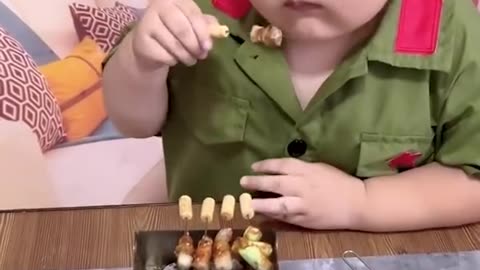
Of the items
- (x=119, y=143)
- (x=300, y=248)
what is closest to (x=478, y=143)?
(x=300, y=248)

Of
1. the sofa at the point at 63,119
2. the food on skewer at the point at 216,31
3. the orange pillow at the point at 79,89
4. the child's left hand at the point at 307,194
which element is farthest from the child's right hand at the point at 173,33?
the orange pillow at the point at 79,89

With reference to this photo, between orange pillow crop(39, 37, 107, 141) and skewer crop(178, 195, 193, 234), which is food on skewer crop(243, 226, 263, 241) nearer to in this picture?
skewer crop(178, 195, 193, 234)

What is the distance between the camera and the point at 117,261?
60 centimetres

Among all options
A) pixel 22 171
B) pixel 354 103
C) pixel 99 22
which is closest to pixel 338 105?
pixel 354 103

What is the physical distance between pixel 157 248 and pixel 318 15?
0.19 metres

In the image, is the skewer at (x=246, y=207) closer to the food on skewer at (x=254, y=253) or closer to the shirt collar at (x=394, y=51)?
the food on skewer at (x=254, y=253)

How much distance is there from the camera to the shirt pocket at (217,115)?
2.34 ft

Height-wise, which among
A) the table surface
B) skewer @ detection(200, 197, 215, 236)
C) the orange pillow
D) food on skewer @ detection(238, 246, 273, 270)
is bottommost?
the orange pillow

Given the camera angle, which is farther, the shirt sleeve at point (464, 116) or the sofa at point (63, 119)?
the sofa at point (63, 119)

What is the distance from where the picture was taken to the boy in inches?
25.3

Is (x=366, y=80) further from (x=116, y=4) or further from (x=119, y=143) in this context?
(x=116, y=4)

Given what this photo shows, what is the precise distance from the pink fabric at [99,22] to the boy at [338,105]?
0.36 m

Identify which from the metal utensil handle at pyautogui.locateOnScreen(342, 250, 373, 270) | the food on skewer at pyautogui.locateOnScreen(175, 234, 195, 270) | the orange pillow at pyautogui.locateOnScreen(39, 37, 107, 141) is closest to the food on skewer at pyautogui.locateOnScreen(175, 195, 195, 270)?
the food on skewer at pyautogui.locateOnScreen(175, 234, 195, 270)

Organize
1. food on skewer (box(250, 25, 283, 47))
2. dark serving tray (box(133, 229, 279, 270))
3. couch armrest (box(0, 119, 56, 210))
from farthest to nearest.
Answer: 1. couch armrest (box(0, 119, 56, 210))
2. food on skewer (box(250, 25, 283, 47))
3. dark serving tray (box(133, 229, 279, 270))
